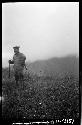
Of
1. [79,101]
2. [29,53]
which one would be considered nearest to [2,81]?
[29,53]

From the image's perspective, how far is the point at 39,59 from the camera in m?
3.69

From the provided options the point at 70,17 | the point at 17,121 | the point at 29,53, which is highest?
the point at 70,17

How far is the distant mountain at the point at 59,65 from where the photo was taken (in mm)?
3672

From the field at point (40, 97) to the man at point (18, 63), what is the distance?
0.06 meters

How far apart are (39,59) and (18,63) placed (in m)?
0.28

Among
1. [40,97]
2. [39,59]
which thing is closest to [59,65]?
[39,59]

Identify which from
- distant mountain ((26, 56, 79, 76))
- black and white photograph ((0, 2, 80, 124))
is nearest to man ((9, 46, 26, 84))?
black and white photograph ((0, 2, 80, 124))

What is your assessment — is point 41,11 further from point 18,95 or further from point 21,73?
point 18,95

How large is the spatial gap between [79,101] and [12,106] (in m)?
0.84

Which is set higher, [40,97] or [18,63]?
[18,63]

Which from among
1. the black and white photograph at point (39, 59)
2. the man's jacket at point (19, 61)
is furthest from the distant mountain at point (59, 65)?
the man's jacket at point (19, 61)

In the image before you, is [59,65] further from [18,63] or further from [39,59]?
[18,63]

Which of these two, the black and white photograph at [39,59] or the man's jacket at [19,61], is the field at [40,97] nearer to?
the black and white photograph at [39,59]

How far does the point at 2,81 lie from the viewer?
12.2ft
